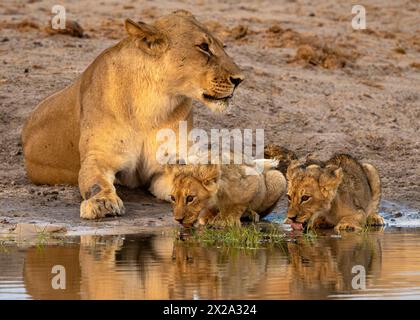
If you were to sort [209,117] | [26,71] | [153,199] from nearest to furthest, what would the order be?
[153,199] → [209,117] → [26,71]

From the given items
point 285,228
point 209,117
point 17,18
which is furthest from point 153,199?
point 17,18

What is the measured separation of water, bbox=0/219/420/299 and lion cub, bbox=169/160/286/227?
0.26 meters

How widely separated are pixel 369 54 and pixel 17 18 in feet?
14.5

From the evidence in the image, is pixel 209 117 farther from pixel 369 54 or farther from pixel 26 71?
pixel 369 54

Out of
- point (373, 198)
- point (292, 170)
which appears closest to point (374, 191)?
point (373, 198)

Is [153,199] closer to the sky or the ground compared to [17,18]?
closer to the ground

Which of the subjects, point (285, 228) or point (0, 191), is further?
point (0, 191)

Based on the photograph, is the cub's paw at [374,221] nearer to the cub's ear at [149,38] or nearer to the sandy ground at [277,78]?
the sandy ground at [277,78]

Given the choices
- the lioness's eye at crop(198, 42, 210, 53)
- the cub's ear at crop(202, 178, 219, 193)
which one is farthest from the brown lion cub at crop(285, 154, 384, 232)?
the lioness's eye at crop(198, 42, 210, 53)

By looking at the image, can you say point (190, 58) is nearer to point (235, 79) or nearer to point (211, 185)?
point (235, 79)

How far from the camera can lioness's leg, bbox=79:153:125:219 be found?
33.9 feet

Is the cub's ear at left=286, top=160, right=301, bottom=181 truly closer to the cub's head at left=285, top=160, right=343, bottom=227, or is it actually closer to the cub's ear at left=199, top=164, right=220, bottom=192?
the cub's head at left=285, top=160, right=343, bottom=227

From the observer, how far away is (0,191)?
11.4m

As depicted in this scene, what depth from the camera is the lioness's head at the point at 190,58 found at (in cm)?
1064
